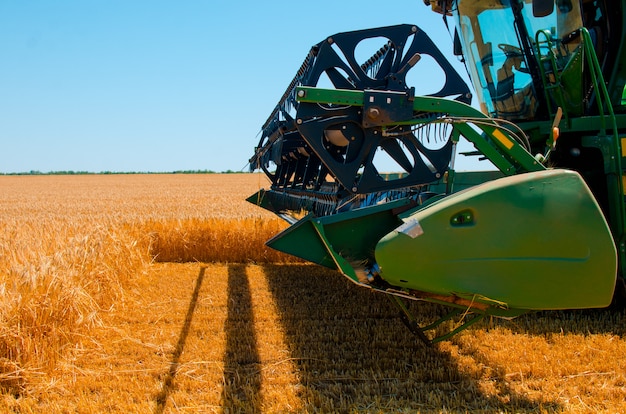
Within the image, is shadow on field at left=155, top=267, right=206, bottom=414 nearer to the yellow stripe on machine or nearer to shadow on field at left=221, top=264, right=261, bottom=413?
shadow on field at left=221, top=264, right=261, bottom=413

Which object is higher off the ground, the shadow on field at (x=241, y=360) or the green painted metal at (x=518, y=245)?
the green painted metal at (x=518, y=245)

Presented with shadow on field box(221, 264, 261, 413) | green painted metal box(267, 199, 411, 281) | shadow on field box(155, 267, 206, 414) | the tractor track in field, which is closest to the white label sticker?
green painted metal box(267, 199, 411, 281)

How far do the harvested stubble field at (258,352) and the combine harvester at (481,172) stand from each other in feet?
1.00

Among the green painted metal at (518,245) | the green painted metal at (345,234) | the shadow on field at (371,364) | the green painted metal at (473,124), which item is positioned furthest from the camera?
the green painted metal at (345,234)

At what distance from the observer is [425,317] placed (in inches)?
160

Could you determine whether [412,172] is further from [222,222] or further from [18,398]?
[222,222]

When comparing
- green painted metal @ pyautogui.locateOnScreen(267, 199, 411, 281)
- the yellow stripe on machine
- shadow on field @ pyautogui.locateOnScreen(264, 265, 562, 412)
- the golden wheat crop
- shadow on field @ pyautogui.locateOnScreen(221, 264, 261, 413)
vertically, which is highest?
the yellow stripe on machine

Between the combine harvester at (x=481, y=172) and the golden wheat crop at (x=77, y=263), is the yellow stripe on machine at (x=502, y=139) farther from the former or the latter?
the golden wheat crop at (x=77, y=263)

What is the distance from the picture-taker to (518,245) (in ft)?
Answer: 7.71

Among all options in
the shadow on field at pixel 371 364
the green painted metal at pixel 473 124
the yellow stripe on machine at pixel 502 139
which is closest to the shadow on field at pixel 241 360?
the shadow on field at pixel 371 364

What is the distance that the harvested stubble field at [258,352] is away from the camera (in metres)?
2.73

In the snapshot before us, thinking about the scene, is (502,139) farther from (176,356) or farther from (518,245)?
(176,356)

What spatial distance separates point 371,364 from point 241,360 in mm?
713

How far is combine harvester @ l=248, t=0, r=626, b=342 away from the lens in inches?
92.6
